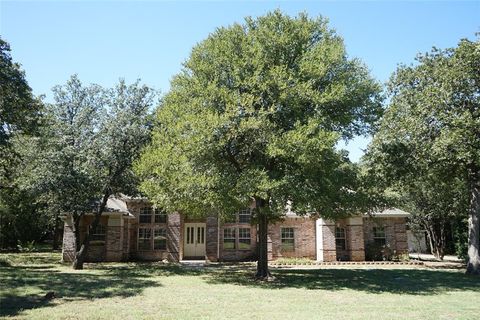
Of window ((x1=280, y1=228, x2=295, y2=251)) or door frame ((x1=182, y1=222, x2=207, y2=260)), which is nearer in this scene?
window ((x1=280, y1=228, x2=295, y2=251))

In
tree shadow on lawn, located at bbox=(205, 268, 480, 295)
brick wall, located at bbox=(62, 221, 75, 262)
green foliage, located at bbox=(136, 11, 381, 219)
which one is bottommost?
tree shadow on lawn, located at bbox=(205, 268, 480, 295)

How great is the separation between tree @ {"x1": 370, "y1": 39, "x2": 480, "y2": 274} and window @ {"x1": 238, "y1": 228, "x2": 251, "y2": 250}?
486 inches

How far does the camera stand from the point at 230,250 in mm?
30125

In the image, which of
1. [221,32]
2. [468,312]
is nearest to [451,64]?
[221,32]

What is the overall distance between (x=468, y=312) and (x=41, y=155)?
22.4m

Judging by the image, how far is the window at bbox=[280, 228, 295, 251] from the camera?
98.9 feet

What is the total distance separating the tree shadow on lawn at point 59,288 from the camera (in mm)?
11570

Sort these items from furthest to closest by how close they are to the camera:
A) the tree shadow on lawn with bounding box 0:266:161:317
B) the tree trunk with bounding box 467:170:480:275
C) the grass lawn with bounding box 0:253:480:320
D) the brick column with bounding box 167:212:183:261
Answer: the brick column with bounding box 167:212:183:261 → the tree trunk with bounding box 467:170:480:275 → the tree shadow on lawn with bounding box 0:266:161:317 → the grass lawn with bounding box 0:253:480:320

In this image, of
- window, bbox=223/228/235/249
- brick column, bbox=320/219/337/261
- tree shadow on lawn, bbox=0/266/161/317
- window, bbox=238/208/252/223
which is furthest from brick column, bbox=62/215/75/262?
brick column, bbox=320/219/337/261

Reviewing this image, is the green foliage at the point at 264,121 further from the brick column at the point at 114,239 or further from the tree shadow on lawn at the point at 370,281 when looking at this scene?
the brick column at the point at 114,239

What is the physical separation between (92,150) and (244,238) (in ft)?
43.9

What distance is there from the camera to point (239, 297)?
13.3 meters

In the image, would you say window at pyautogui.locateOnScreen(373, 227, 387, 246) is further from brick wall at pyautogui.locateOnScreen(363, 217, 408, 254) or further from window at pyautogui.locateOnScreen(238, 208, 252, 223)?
window at pyautogui.locateOnScreen(238, 208, 252, 223)

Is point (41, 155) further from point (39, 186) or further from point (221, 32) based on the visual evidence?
point (221, 32)
